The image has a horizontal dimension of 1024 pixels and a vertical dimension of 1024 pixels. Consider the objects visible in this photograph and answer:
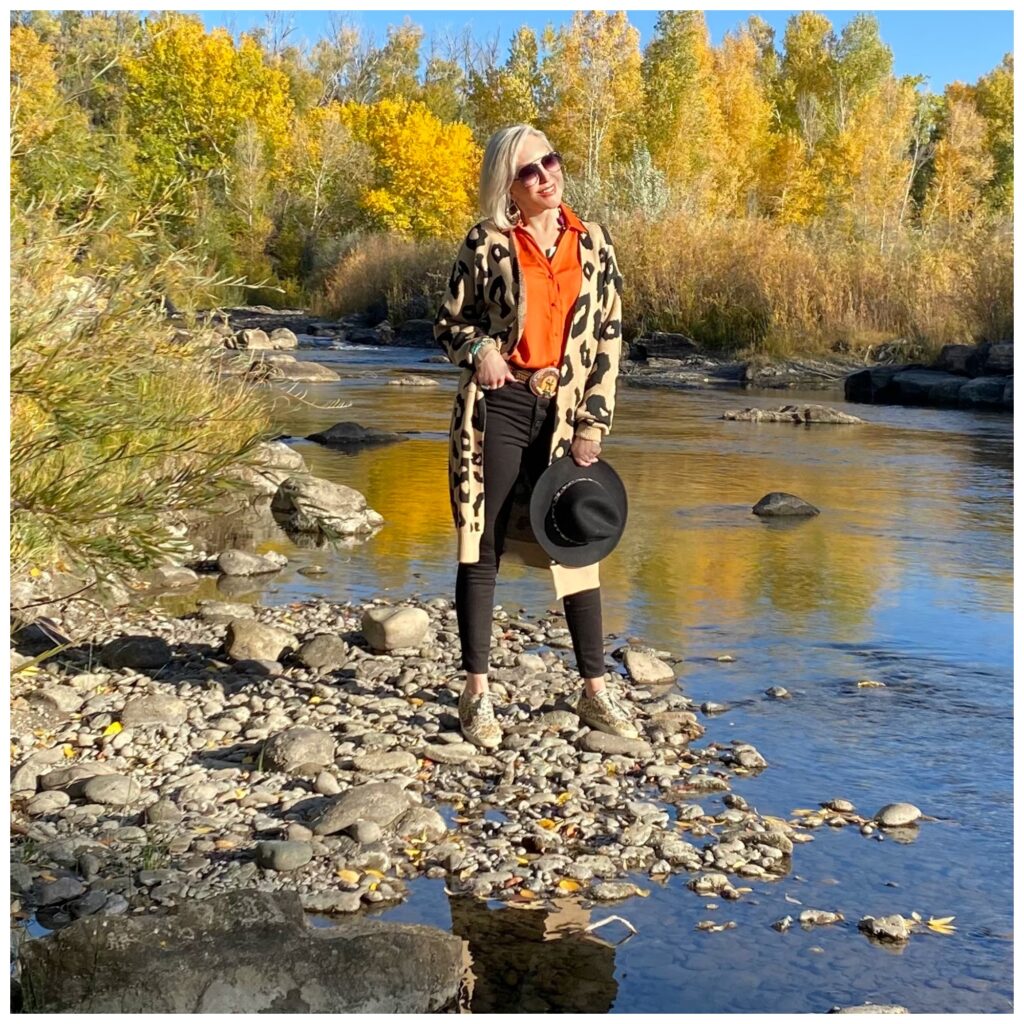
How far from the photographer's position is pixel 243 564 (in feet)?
28.8

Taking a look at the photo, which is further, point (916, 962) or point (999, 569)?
point (999, 569)

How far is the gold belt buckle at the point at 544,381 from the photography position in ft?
17.4

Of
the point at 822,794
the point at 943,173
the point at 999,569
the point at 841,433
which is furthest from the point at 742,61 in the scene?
the point at 822,794

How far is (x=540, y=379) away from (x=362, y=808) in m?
1.58

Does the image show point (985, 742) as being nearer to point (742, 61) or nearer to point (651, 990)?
point (651, 990)

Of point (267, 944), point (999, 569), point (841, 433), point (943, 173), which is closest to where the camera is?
point (267, 944)

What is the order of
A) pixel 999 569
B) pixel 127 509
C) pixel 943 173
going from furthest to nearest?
pixel 943 173 → pixel 999 569 → pixel 127 509

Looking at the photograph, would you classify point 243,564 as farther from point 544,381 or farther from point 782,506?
point 782,506

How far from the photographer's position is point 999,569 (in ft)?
30.9

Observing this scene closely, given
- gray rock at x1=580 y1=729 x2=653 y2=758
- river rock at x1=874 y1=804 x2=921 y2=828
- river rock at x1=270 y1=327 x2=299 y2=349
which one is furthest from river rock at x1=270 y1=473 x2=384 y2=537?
river rock at x1=270 y1=327 x2=299 y2=349

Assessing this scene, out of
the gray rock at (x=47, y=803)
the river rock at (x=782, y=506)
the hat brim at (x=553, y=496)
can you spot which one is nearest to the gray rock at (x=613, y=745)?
the hat brim at (x=553, y=496)

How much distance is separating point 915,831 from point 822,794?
37 cm

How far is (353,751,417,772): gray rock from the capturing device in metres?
5.13

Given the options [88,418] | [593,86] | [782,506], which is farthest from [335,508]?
[593,86]
